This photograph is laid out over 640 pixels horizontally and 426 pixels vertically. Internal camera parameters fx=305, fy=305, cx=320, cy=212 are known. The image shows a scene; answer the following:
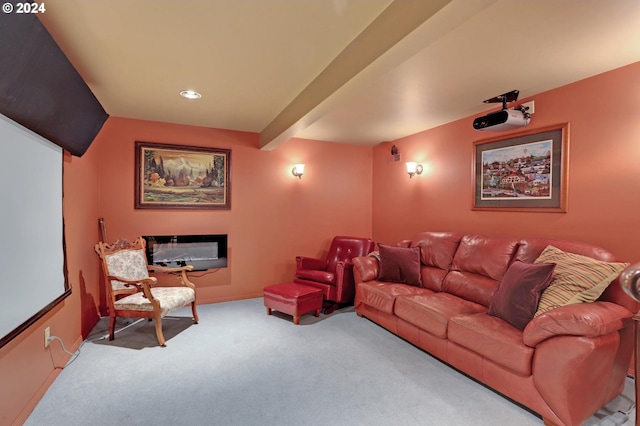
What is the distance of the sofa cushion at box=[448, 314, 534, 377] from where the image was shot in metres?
2.05

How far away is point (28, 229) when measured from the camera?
200cm

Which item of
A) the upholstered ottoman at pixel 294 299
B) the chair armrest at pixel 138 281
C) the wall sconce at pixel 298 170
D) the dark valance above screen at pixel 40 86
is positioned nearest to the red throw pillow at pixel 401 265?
the upholstered ottoman at pixel 294 299

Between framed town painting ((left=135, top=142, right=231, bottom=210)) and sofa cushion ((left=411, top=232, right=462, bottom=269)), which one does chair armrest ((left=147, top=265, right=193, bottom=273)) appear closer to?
framed town painting ((left=135, top=142, right=231, bottom=210))

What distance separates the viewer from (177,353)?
2.87m

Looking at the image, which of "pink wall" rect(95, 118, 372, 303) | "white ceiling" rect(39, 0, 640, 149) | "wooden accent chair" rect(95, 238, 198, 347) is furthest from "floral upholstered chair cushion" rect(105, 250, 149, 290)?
"white ceiling" rect(39, 0, 640, 149)

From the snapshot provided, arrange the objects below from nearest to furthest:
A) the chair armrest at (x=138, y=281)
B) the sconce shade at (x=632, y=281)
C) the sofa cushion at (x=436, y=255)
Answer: the sconce shade at (x=632, y=281) < the chair armrest at (x=138, y=281) < the sofa cushion at (x=436, y=255)

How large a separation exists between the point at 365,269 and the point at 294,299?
3.15 ft

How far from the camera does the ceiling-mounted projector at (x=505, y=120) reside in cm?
299

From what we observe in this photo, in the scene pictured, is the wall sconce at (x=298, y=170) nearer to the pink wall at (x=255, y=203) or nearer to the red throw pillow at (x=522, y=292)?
the pink wall at (x=255, y=203)

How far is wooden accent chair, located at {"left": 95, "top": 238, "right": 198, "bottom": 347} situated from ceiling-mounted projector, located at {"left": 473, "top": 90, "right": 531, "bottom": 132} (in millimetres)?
3727

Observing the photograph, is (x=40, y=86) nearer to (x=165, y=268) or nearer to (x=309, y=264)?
(x=165, y=268)

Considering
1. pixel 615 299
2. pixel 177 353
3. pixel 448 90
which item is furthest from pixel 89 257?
pixel 615 299

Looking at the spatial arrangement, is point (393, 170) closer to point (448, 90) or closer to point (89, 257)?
point (448, 90)

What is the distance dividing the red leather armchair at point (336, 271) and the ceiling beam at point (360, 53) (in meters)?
1.93
